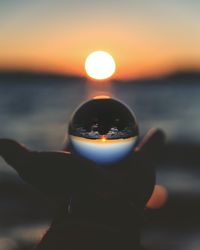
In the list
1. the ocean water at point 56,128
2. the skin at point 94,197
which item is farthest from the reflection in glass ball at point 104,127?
the ocean water at point 56,128

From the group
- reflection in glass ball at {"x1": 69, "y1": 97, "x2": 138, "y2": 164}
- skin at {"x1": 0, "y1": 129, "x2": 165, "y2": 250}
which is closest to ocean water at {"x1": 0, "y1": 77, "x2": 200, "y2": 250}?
reflection in glass ball at {"x1": 69, "y1": 97, "x2": 138, "y2": 164}

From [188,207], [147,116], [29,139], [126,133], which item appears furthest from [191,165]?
[126,133]

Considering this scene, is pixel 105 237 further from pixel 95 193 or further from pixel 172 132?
pixel 172 132

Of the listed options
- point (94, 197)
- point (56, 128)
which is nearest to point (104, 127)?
point (94, 197)

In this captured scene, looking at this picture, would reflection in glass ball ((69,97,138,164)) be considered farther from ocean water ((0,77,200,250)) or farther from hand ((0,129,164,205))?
ocean water ((0,77,200,250))

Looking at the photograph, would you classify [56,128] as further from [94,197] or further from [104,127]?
[94,197]

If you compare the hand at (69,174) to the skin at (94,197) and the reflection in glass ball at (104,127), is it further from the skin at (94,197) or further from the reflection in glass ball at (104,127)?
the reflection in glass ball at (104,127)
